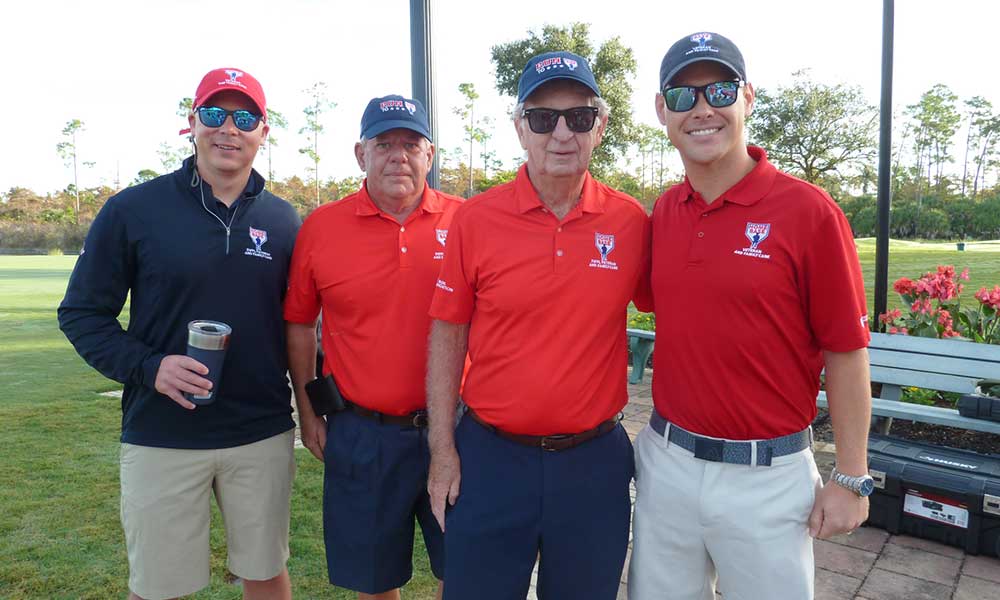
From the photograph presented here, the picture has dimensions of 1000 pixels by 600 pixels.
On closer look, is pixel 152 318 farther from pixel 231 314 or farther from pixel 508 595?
pixel 508 595

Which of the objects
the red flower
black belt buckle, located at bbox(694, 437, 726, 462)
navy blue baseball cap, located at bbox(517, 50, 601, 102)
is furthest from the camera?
the red flower

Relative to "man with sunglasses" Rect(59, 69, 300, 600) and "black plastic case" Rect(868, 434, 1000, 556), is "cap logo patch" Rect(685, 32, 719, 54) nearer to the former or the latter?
"man with sunglasses" Rect(59, 69, 300, 600)

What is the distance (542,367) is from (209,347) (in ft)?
3.67

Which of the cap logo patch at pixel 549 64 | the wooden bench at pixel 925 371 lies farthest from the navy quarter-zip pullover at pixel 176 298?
the wooden bench at pixel 925 371

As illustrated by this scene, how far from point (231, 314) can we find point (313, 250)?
388 millimetres

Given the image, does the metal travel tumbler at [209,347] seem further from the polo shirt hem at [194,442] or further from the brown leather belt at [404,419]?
the brown leather belt at [404,419]

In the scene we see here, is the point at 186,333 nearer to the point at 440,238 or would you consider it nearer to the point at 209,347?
the point at 209,347

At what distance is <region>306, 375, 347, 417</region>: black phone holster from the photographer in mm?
2682

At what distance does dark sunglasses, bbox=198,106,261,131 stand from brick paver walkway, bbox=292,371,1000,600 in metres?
2.49

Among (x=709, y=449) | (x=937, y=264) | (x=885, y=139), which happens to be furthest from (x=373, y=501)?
(x=937, y=264)

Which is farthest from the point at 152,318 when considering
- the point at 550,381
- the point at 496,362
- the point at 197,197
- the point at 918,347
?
the point at 918,347

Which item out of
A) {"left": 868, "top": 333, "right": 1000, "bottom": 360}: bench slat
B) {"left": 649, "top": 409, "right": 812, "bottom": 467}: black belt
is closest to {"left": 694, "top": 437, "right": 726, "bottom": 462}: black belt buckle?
{"left": 649, "top": 409, "right": 812, "bottom": 467}: black belt

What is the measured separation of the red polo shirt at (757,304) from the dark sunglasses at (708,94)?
23 centimetres

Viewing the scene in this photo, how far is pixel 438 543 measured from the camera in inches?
108
